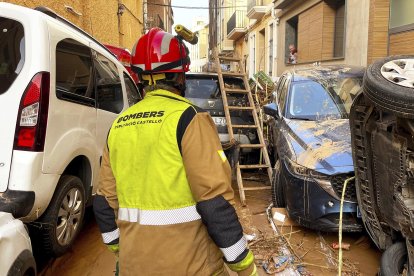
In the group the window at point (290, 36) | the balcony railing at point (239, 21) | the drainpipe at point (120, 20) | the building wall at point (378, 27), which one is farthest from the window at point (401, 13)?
the balcony railing at point (239, 21)

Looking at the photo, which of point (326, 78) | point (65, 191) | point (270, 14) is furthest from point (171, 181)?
point (270, 14)

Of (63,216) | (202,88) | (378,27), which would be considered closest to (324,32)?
(378,27)

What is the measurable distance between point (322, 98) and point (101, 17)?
341 inches

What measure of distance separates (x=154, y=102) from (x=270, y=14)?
57.6ft

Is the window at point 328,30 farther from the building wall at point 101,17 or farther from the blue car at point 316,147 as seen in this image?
the building wall at point 101,17

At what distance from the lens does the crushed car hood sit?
340 cm

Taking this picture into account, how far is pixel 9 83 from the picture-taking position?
2674mm

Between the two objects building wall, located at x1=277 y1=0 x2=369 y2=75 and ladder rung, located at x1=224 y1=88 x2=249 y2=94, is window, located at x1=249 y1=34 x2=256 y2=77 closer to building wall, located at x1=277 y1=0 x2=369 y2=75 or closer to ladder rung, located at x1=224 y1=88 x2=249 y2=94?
building wall, located at x1=277 y1=0 x2=369 y2=75

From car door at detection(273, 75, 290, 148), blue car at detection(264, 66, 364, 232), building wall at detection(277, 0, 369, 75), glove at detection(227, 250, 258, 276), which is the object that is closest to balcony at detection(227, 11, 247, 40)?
building wall at detection(277, 0, 369, 75)

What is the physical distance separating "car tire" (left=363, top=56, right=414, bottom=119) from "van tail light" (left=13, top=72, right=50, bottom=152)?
2.14 meters

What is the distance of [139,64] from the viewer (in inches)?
67.8

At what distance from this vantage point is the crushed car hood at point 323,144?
3.40 meters

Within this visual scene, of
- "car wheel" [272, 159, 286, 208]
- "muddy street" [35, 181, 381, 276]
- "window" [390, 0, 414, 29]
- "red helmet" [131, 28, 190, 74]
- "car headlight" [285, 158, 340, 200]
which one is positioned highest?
"window" [390, 0, 414, 29]

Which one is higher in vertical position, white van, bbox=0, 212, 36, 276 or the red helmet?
the red helmet
